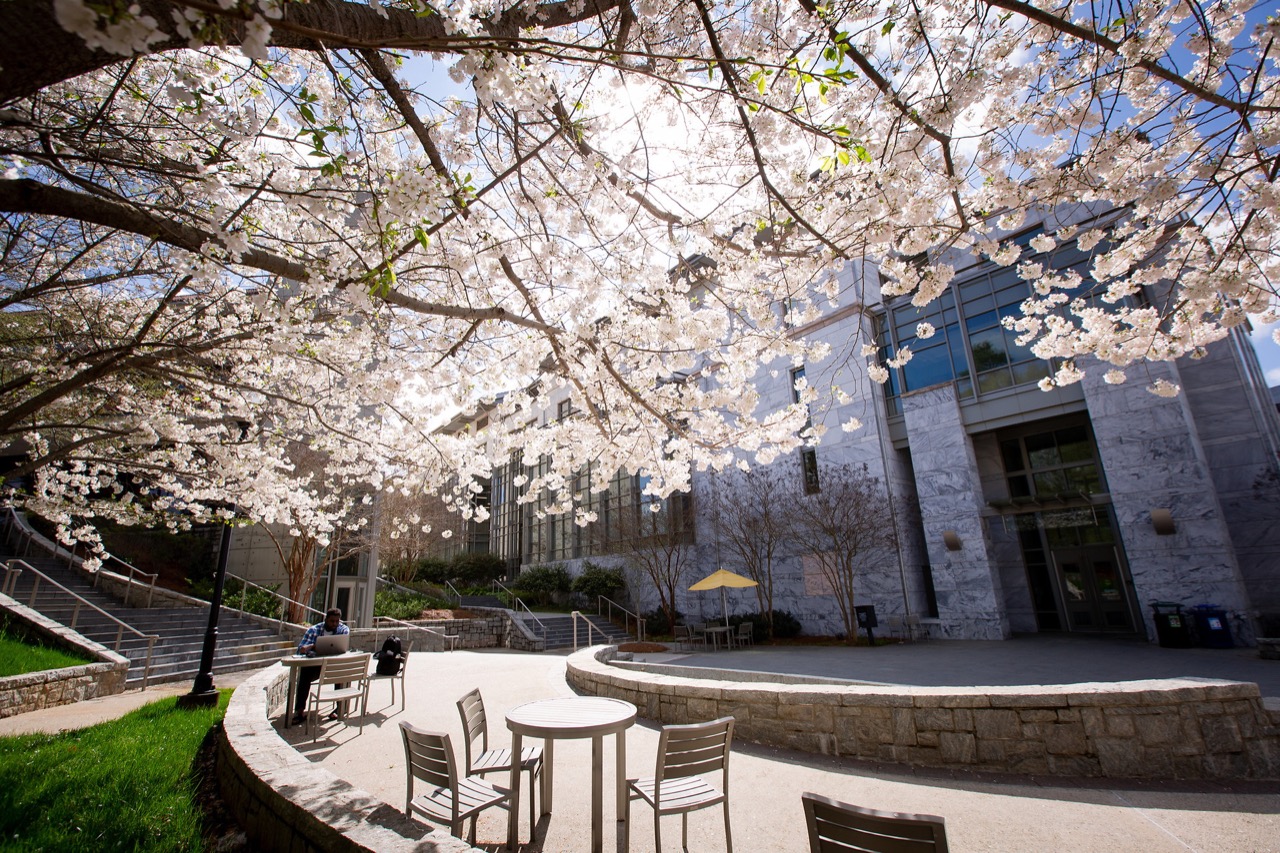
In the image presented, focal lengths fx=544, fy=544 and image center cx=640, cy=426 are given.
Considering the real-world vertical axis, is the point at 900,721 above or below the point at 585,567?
below

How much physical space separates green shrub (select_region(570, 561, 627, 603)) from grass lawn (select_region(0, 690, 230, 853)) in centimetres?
1711

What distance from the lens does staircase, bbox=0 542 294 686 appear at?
10.8 m

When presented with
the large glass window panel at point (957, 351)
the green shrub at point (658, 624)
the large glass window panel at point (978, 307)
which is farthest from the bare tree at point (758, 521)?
the large glass window panel at point (978, 307)

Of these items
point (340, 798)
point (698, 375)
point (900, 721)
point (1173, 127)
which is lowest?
point (900, 721)

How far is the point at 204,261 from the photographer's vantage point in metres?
3.92

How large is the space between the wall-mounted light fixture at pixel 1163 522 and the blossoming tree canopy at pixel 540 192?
8.22 meters

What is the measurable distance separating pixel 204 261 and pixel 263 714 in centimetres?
384

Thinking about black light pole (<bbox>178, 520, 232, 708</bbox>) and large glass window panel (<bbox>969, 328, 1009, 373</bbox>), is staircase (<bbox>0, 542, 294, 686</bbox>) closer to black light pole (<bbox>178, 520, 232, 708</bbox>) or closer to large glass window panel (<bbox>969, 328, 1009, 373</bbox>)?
black light pole (<bbox>178, 520, 232, 708</bbox>)

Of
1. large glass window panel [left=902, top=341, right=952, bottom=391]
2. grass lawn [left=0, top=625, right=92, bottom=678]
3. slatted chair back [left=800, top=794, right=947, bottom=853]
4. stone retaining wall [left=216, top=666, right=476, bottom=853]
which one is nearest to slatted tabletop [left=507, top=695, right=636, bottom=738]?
stone retaining wall [left=216, top=666, right=476, bottom=853]

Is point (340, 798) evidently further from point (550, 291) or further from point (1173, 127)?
point (1173, 127)

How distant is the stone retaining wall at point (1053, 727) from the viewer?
417 centimetres

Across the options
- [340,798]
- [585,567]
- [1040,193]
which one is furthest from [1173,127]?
[585,567]

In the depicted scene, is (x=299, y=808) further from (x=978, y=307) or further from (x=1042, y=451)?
(x=1042, y=451)

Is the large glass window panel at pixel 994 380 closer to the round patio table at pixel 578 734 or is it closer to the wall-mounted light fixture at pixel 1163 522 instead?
the wall-mounted light fixture at pixel 1163 522
